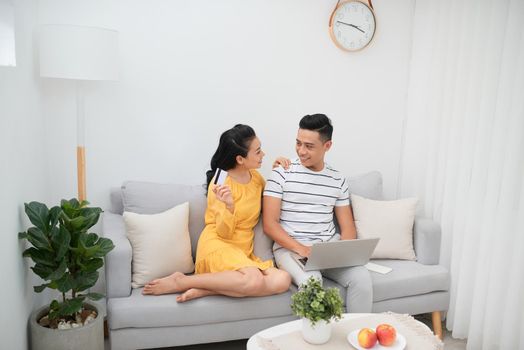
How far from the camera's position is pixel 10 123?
213 centimetres

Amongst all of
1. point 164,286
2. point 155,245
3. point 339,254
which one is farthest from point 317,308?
point 155,245

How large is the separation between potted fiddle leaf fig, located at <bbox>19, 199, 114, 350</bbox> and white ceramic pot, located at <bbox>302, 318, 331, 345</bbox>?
1.01 m

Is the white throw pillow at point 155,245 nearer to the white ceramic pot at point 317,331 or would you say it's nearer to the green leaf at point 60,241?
the green leaf at point 60,241

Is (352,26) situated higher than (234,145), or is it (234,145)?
(352,26)

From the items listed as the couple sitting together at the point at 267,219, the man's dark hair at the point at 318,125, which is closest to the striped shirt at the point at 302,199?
the couple sitting together at the point at 267,219

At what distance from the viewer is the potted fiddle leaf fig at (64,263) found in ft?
7.30

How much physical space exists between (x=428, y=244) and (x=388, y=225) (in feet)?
0.86

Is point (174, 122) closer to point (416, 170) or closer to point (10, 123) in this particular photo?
point (10, 123)

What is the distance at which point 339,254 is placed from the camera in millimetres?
2527

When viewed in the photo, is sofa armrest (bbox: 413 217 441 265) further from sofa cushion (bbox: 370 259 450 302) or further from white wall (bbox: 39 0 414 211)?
white wall (bbox: 39 0 414 211)

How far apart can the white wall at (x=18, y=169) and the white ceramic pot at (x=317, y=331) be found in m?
1.20

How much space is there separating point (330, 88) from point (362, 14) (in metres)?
0.56

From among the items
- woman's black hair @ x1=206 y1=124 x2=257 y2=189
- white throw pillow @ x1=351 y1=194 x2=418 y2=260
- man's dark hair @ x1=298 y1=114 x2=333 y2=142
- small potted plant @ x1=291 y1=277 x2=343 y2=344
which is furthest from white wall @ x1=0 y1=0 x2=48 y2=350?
white throw pillow @ x1=351 y1=194 x2=418 y2=260

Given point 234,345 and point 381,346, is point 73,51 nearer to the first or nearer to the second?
point 234,345
